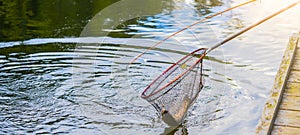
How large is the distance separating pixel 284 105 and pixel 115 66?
3481mm

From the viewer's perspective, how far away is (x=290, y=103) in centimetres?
434

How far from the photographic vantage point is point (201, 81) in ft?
16.5

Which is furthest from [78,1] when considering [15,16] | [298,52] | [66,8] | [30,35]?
→ [298,52]

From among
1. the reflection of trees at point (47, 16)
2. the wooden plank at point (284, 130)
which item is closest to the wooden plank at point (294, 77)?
the wooden plank at point (284, 130)

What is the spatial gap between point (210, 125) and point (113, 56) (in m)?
2.90

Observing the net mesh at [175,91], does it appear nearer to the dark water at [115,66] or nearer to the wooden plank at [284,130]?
the dark water at [115,66]

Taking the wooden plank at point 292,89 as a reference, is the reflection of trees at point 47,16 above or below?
above

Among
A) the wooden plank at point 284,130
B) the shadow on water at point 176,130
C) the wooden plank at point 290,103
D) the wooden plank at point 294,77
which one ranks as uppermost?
the wooden plank at point 294,77

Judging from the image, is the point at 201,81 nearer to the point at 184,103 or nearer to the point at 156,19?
the point at 184,103

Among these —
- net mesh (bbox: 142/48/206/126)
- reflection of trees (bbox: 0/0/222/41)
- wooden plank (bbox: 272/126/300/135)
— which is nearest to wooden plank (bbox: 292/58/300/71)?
net mesh (bbox: 142/48/206/126)

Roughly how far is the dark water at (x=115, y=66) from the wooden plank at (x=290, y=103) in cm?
83

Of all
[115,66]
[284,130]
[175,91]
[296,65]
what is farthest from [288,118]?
[115,66]

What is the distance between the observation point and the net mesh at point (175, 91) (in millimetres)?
4445

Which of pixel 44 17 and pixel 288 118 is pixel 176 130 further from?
pixel 44 17
